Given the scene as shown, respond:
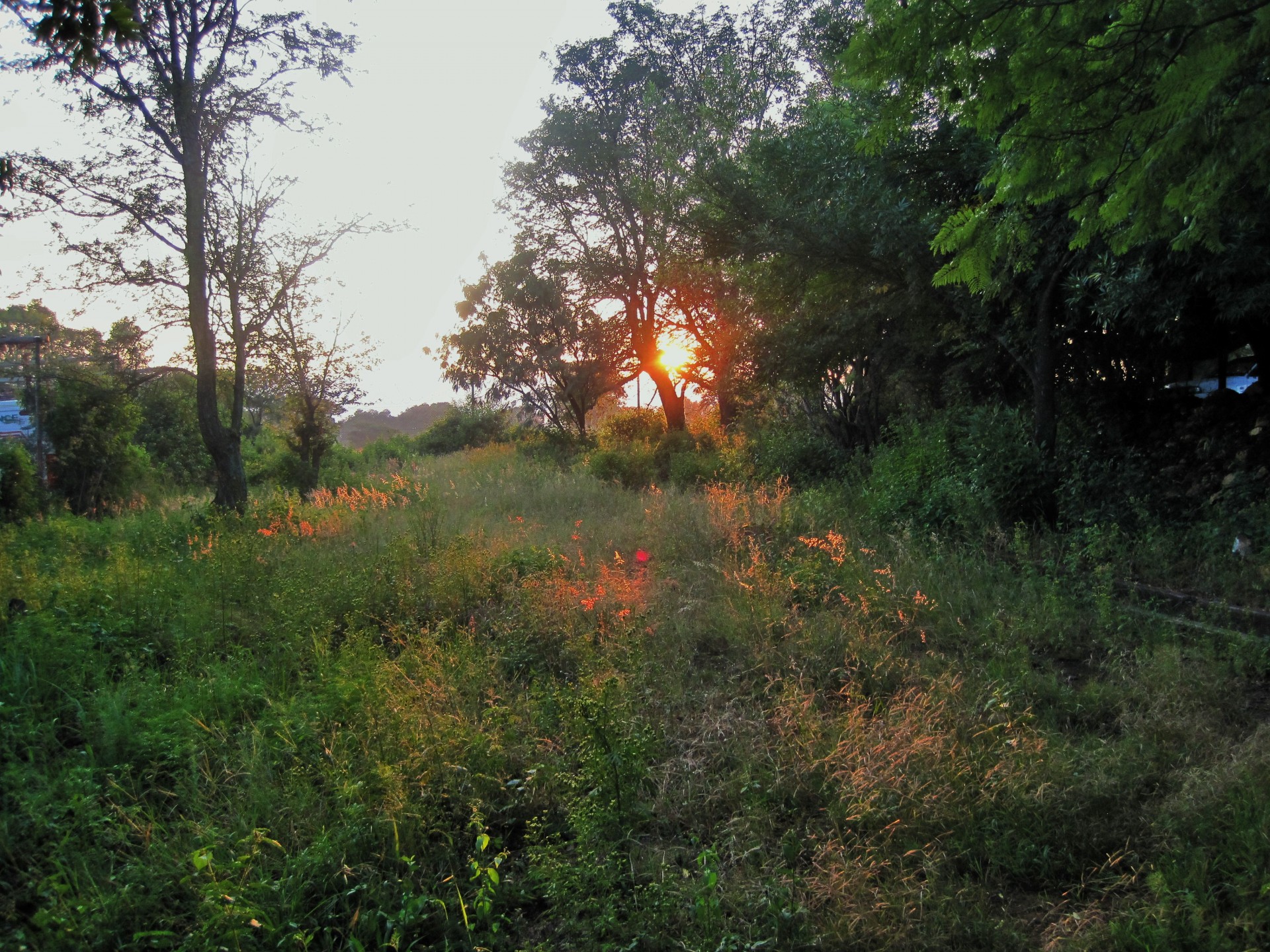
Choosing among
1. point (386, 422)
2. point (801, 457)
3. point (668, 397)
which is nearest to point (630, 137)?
point (668, 397)

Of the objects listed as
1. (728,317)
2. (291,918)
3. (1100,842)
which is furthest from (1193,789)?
(728,317)

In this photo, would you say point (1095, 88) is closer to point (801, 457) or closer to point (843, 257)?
point (843, 257)

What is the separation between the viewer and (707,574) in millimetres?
6562

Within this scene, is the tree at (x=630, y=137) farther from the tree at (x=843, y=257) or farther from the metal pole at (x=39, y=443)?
the metal pole at (x=39, y=443)

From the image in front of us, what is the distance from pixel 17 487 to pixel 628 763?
1454 cm

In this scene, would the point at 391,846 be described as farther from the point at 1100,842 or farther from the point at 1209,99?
the point at 1209,99

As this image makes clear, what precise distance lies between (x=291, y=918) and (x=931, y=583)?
509 cm

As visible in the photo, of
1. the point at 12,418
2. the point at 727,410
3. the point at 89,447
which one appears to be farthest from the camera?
the point at 12,418

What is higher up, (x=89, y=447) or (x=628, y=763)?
(x=89, y=447)

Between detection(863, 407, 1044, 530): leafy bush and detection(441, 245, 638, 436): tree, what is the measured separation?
14.0 meters

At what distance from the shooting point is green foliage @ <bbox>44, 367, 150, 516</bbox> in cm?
1564

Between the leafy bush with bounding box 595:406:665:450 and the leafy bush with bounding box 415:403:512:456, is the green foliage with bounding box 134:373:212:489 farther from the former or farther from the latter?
the leafy bush with bounding box 595:406:665:450

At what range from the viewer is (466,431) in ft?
103

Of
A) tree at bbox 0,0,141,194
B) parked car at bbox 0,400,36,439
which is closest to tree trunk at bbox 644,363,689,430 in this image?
parked car at bbox 0,400,36,439
